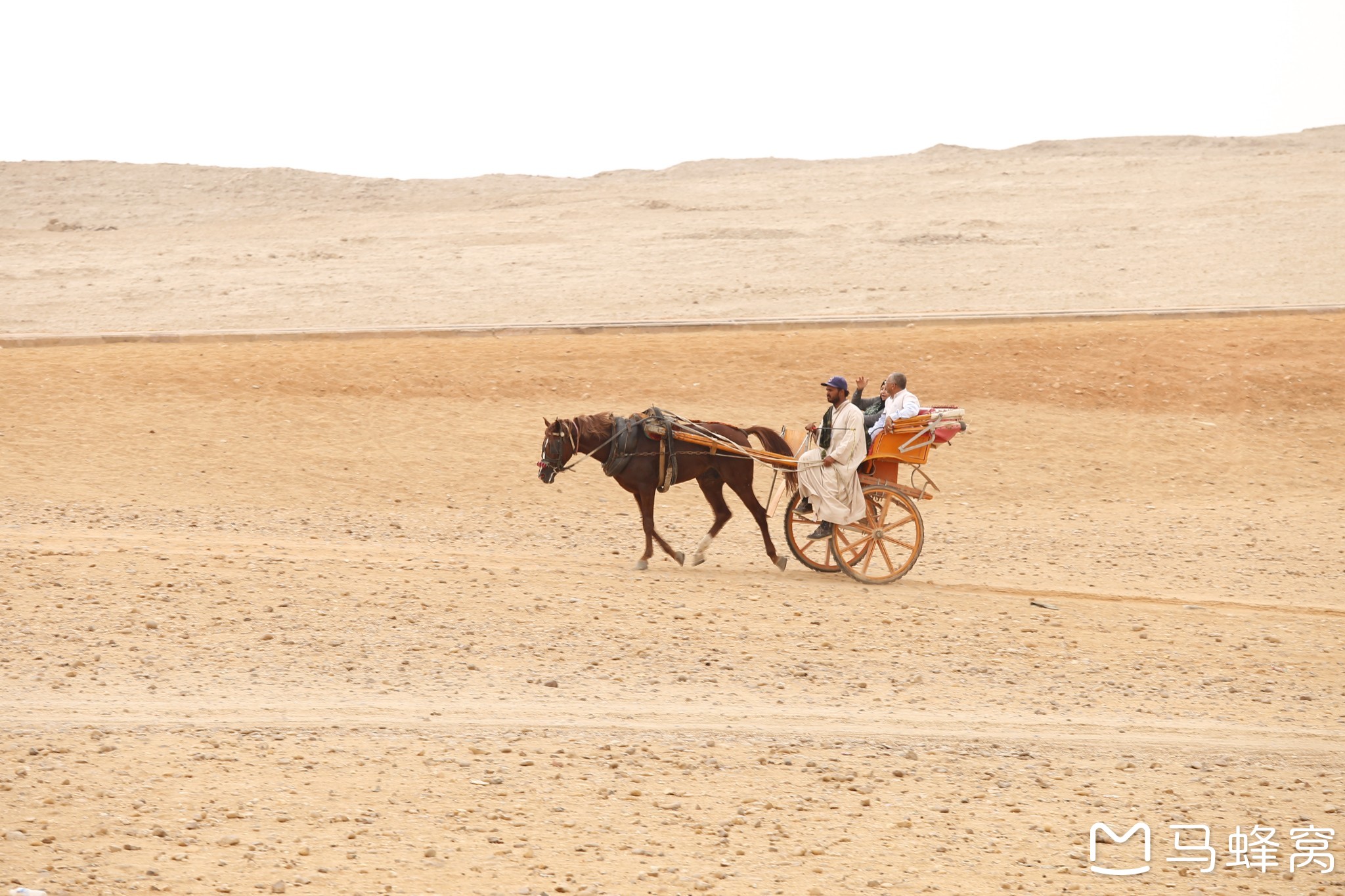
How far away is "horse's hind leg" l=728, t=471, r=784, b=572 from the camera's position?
1102cm

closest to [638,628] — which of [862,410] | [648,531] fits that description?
[648,531]

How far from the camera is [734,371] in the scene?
62.1ft

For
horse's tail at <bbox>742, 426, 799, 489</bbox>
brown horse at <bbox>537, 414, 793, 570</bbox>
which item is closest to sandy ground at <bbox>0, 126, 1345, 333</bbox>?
horse's tail at <bbox>742, 426, 799, 489</bbox>

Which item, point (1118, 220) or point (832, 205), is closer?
point (1118, 220)

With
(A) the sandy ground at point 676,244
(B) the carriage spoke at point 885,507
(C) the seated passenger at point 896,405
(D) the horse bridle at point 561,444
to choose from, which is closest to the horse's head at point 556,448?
(D) the horse bridle at point 561,444

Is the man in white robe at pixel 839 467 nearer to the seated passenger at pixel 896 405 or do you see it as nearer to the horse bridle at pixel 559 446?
the seated passenger at pixel 896 405

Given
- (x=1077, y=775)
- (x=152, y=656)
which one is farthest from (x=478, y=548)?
(x=1077, y=775)

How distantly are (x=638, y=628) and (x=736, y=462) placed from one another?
2.19 m

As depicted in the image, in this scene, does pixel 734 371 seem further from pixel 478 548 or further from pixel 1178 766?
pixel 1178 766

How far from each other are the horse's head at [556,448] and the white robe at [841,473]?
1.84 metres

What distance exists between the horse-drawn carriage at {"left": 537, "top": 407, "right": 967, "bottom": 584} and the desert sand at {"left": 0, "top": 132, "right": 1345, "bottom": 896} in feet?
1.08

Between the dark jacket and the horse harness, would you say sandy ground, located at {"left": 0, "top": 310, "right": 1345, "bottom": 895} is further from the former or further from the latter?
the dark jacket

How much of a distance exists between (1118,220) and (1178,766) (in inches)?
1293

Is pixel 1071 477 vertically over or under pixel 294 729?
over
